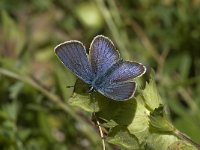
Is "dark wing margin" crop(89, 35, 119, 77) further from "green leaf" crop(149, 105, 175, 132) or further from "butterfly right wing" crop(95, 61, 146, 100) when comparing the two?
"green leaf" crop(149, 105, 175, 132)

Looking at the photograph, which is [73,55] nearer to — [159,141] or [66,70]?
[159,141]

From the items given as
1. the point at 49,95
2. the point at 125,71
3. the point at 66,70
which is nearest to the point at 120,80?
the point at 125,71

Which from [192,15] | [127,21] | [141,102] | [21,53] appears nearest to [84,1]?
[127,21]

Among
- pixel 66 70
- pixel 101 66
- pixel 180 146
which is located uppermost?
pixel 101 66

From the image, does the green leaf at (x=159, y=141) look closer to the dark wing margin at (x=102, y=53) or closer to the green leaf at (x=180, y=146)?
the green leaf at (x=180, y=146)

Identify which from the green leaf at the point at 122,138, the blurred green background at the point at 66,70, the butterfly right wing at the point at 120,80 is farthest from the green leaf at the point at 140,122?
the blurred green background at the point at 66,70

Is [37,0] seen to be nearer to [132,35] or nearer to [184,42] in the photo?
[132,35]
